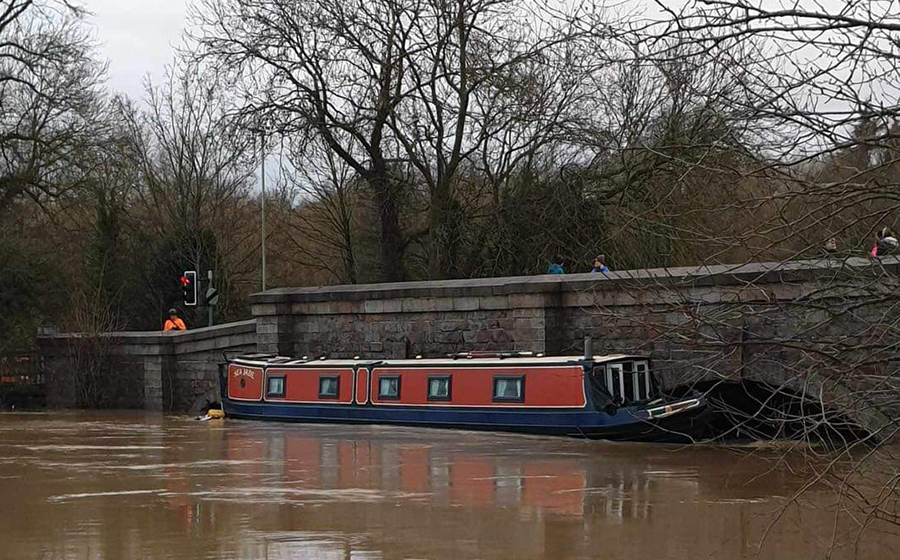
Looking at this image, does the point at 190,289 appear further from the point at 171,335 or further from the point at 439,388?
the point at 439,388

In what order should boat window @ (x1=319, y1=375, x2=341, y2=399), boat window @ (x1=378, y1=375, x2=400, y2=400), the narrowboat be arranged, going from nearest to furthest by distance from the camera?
the narrowboat
boat window @ (x1=378, y1=375, x2=400, y2=400)
boat window @ (x1=319, y1=375, x2=341, y2=399)

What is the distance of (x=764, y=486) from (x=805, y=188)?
8.13 meters

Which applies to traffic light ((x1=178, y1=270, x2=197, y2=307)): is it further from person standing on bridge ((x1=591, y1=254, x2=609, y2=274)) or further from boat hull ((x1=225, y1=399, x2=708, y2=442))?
person standing on bridge ((x1=591, y1=254, x2=609, y2=274))

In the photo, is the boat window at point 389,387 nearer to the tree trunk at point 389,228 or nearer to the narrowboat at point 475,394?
the narrowboat at point 475,394

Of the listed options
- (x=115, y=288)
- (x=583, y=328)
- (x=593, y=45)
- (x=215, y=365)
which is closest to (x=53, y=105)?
(x=115, y=288)

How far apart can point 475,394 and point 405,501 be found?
674 centimetres

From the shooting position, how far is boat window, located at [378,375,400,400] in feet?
68.2

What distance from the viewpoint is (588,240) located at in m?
25.1

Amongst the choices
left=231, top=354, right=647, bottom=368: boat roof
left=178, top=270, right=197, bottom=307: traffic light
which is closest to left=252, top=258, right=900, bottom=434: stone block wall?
left=231, top=354, right=647, bottom=368: boat roof

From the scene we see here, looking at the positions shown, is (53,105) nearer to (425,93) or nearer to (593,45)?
(425,93)

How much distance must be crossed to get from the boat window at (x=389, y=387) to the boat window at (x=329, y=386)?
962 mm

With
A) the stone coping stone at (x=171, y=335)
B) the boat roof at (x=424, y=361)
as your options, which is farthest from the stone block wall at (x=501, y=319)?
the stone coping stone at (x=171, y=335)

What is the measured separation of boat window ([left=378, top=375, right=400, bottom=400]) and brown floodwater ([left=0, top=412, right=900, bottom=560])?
113 centimetres

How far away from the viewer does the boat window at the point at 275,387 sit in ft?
73.7
